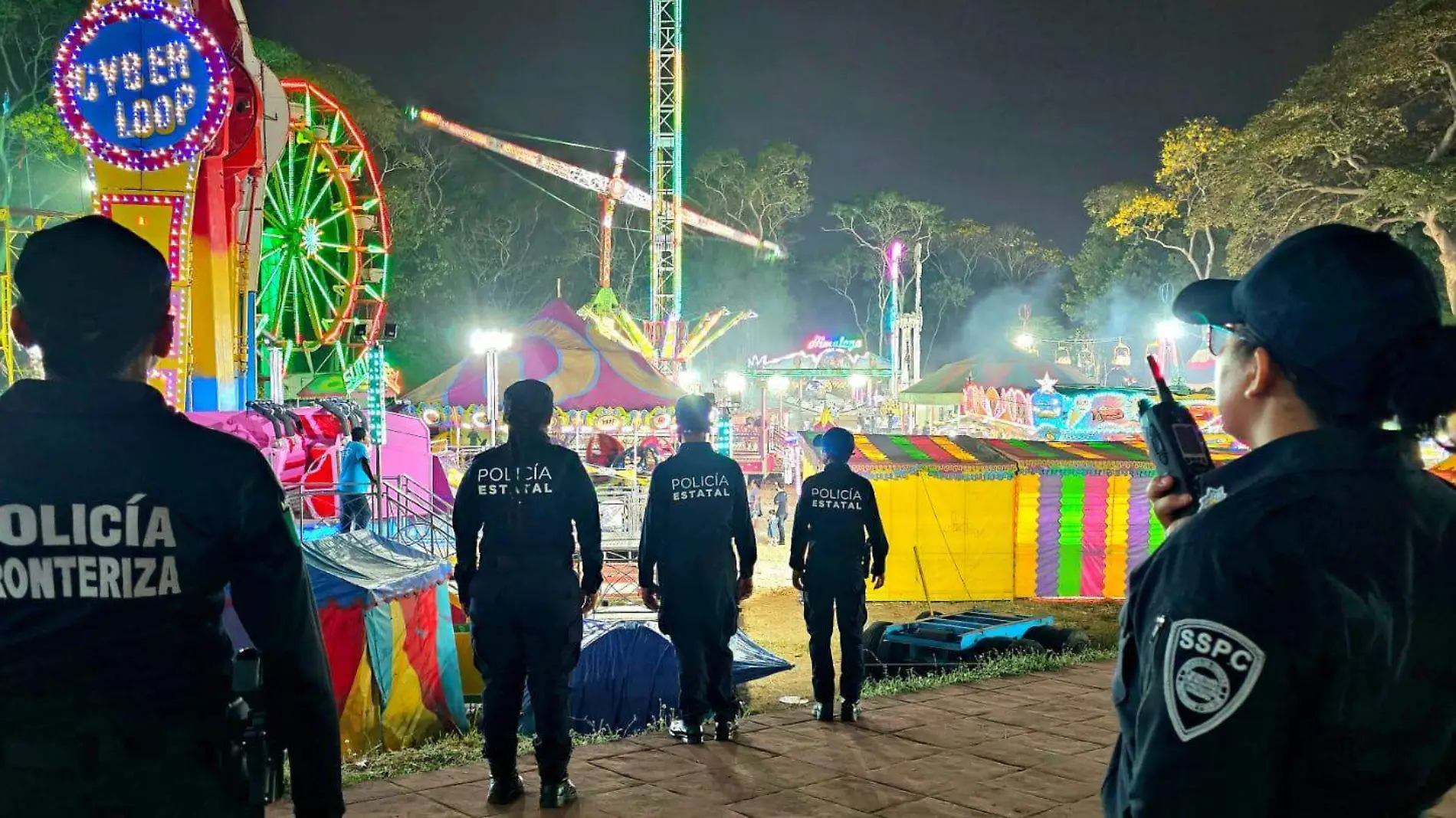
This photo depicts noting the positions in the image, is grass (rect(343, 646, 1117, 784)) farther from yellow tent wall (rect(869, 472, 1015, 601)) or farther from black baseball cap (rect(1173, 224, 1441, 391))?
black baseball cap (rect(1173, 224, 1441, 391))

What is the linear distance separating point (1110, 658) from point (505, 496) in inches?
219

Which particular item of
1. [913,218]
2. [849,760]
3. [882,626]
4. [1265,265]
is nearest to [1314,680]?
[1265,265]

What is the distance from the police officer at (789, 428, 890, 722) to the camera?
5.92 metres

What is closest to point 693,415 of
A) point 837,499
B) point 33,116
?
point 837,499

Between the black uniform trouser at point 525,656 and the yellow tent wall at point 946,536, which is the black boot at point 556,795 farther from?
the yellow tent wall at point 946,536

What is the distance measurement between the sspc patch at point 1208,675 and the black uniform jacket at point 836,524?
4.65m

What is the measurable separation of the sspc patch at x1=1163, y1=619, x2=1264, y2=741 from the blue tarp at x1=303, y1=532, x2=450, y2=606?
5.42 meters

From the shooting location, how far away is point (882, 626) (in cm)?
954

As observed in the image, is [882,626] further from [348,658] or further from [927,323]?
[927,323]

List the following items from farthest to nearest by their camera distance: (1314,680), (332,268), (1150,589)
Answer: (332,268) → (1150,589) → (1314,680)

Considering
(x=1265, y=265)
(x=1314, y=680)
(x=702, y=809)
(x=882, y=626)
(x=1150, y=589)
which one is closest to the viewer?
(x=1314, y=680)

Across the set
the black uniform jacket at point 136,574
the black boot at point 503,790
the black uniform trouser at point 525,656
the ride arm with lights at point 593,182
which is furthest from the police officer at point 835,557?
the ride arm with lights at point 593,182

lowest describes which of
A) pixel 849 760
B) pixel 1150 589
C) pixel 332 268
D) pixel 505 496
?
pixel 849 760

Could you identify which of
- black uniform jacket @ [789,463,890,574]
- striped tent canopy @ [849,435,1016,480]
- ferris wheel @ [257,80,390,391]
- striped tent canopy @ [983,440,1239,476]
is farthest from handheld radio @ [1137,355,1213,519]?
ferris wheel @ [257,80,390,391]
